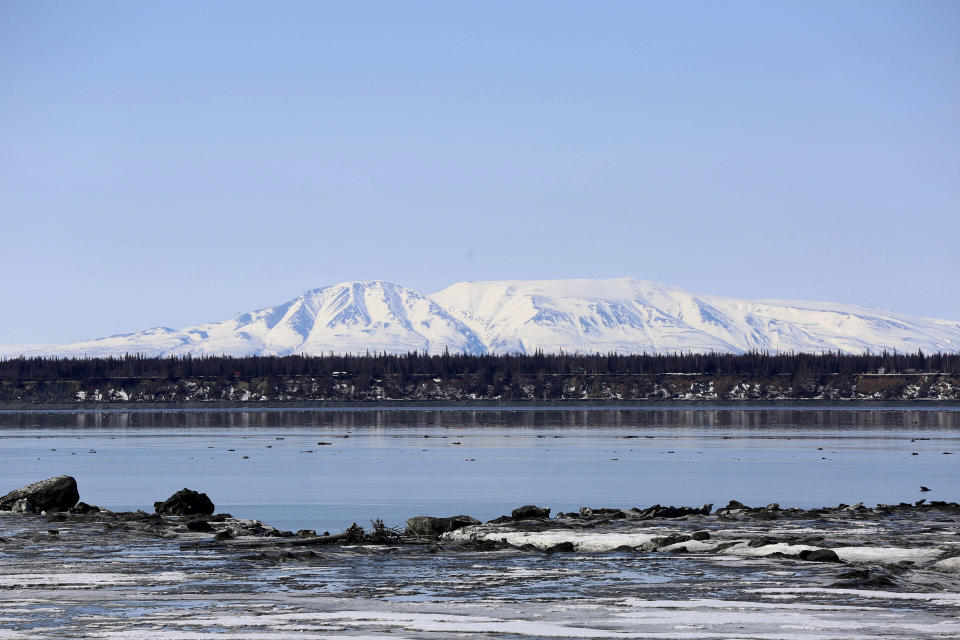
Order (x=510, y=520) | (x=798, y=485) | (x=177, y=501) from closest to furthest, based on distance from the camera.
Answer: (x=510, y=520)
(x=177, y=501)
(x=798, y=485)

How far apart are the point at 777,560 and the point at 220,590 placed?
11.3 m

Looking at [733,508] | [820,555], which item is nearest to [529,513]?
[733,508]

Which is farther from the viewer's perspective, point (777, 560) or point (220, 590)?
point (777, 560)

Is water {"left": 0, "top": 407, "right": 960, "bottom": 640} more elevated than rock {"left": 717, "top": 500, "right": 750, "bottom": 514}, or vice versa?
rock {"left": 717, "top": 500, "right": 750, "bottom": 514}

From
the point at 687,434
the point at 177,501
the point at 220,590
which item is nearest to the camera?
the point at 220,590

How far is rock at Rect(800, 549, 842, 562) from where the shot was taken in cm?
2738

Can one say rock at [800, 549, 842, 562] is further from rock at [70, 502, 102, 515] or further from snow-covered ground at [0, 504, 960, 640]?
rock at [70, 502, 102, 515]

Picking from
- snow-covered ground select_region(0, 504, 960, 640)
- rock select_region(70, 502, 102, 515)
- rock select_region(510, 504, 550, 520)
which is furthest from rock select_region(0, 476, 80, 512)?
rock select_region(510, 504, 550, 520)

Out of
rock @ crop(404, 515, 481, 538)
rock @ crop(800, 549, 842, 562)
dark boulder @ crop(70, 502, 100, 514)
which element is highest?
rock @ crop(800, 549, 842, 562)

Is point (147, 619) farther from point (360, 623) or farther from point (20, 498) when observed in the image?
point (20, 498)

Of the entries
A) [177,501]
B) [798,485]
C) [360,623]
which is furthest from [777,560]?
[798,485]

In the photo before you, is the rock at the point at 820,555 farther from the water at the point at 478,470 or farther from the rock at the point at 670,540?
the water at the point at 478,470

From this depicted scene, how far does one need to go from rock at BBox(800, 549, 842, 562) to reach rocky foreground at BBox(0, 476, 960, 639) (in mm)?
41

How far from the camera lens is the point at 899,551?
28.2 metres
